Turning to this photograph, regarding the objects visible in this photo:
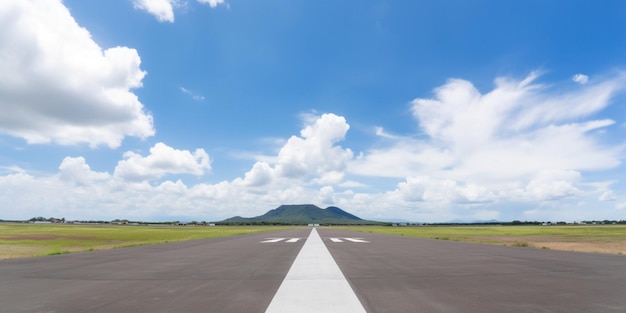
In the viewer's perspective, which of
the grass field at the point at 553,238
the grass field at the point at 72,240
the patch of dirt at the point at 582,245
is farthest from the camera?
the grass field at the point at 553,238

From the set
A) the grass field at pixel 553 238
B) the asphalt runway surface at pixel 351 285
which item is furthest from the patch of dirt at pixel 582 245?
the asphalt runway surface at pixel 351 285

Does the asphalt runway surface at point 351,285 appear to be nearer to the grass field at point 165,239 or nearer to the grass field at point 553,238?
the grass field at point 165,239

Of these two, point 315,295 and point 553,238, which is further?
point 553,238

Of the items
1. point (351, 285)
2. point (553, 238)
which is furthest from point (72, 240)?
point (553, 238)

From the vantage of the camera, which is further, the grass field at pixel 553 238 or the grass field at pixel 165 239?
the grass field at pixel 553 238

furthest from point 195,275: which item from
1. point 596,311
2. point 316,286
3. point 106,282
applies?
point 596,311

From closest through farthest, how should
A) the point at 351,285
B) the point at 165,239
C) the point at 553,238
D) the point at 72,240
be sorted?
the point at 351,285 < the point at 72,240 < the point at 165,239 < the point at 553,238

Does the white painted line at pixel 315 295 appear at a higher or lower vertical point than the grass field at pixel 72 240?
higher

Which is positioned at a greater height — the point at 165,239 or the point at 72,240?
the point at 165,239

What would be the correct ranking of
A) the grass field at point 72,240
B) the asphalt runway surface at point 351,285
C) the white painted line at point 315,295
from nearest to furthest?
the white painted line at point 315,295, the asphalt runway surface at point 351,285, the grass field at point 72,240

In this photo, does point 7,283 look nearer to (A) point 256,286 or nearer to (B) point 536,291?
(A) point 256,286

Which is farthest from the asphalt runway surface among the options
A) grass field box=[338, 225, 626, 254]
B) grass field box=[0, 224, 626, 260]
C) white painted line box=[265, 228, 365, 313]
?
grass field box=[338, 225, 626, 254]

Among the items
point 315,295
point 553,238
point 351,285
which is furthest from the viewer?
point 553,238

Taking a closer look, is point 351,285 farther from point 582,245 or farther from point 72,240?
point 72,240
